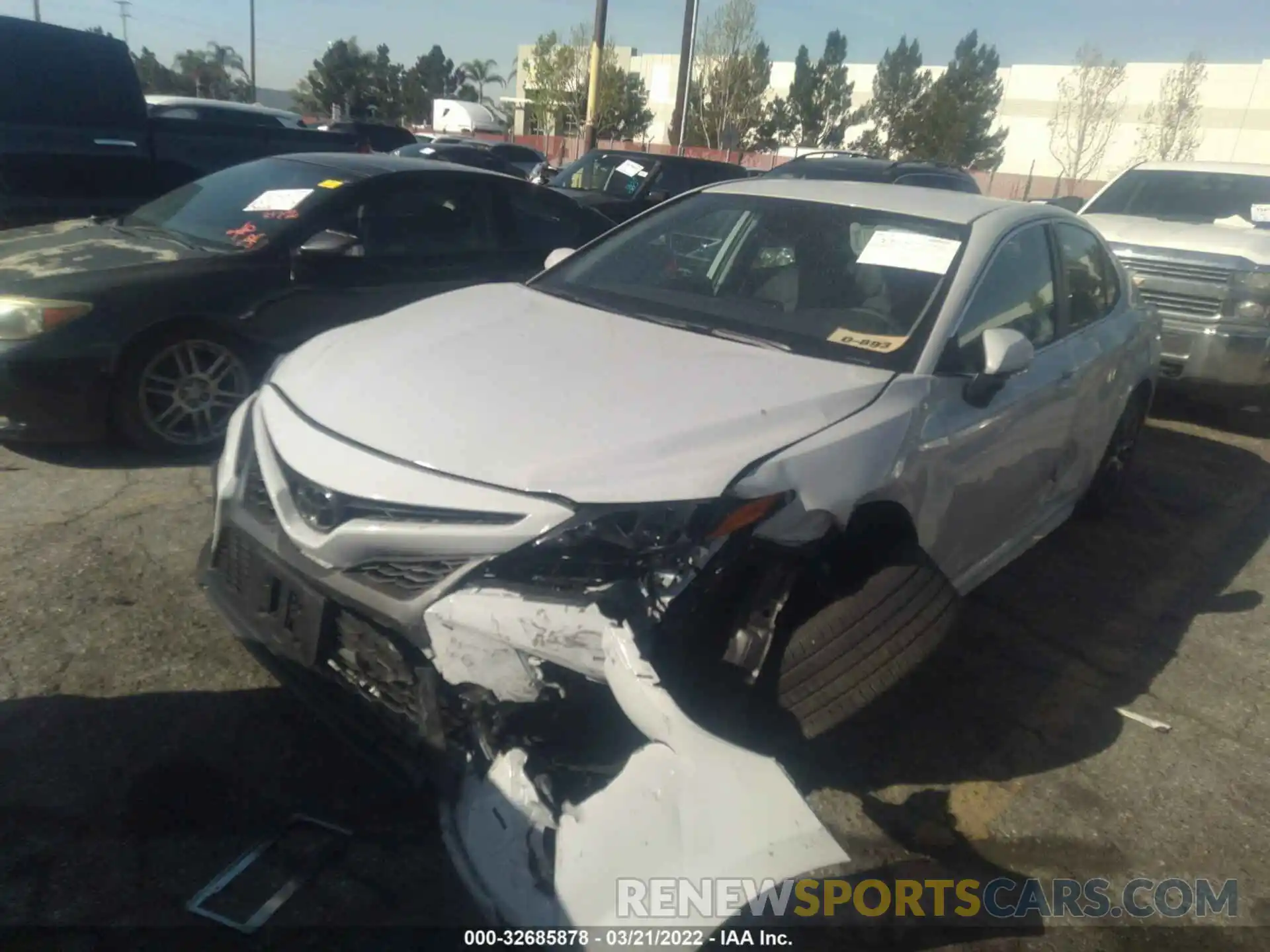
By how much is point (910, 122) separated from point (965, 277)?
4896 cm

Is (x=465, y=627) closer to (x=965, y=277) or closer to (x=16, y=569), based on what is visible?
(x=965, y=277)

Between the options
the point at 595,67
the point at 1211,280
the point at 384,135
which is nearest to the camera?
the point at 1211,280

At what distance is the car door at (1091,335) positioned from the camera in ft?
13.4

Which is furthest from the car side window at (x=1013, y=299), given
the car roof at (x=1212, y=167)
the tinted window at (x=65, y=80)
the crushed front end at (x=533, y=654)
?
the tinted window at (x=65, y=80)

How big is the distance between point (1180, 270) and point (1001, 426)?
4.75 meters

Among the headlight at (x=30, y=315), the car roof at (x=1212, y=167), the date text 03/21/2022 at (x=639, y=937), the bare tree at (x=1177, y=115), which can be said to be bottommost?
the date text 03/21/2022 at (x=639, y=937)

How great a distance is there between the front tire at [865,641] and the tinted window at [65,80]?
7256mm

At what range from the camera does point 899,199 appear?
3834mm

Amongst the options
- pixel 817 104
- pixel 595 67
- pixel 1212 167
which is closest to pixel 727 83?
pixel 817 104

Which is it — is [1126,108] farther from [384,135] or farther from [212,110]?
[212,110]

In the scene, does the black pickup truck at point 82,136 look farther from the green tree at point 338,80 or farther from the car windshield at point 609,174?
the green tree at point 338,80

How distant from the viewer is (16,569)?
3691mm

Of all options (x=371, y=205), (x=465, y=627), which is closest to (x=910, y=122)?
(x=371, y=205)

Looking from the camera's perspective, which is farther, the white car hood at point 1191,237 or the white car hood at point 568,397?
the white car hood at point 1191,237
